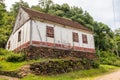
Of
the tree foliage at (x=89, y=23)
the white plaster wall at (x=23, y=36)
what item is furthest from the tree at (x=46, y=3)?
the white plaster wall at (x=23, y=36)

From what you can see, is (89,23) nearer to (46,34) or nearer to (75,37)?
(75,37)

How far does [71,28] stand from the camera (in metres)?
28.0

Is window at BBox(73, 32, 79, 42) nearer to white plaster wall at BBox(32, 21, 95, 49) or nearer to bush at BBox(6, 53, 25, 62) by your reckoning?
white plaster wall at BBox(32, 21, 95, 49)

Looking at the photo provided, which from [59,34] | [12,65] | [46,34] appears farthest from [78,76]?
[12,65]

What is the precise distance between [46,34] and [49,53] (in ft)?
8.07

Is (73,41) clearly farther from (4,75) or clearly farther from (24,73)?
(4,75)

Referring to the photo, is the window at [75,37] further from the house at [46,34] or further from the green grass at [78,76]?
the green grass at [78,76]

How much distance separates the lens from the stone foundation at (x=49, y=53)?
2241cm

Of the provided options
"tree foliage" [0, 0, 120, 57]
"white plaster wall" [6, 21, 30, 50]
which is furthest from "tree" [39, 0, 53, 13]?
"white plaster wall" [6, 21, 30, 50]

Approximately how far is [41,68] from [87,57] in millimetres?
10369

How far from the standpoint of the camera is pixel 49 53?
23938 millimetres

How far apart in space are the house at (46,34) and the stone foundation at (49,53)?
1.38 ft

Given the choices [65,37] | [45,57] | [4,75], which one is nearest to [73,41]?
[65,37]

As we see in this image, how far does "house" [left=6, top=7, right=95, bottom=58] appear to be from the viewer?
932 inches
